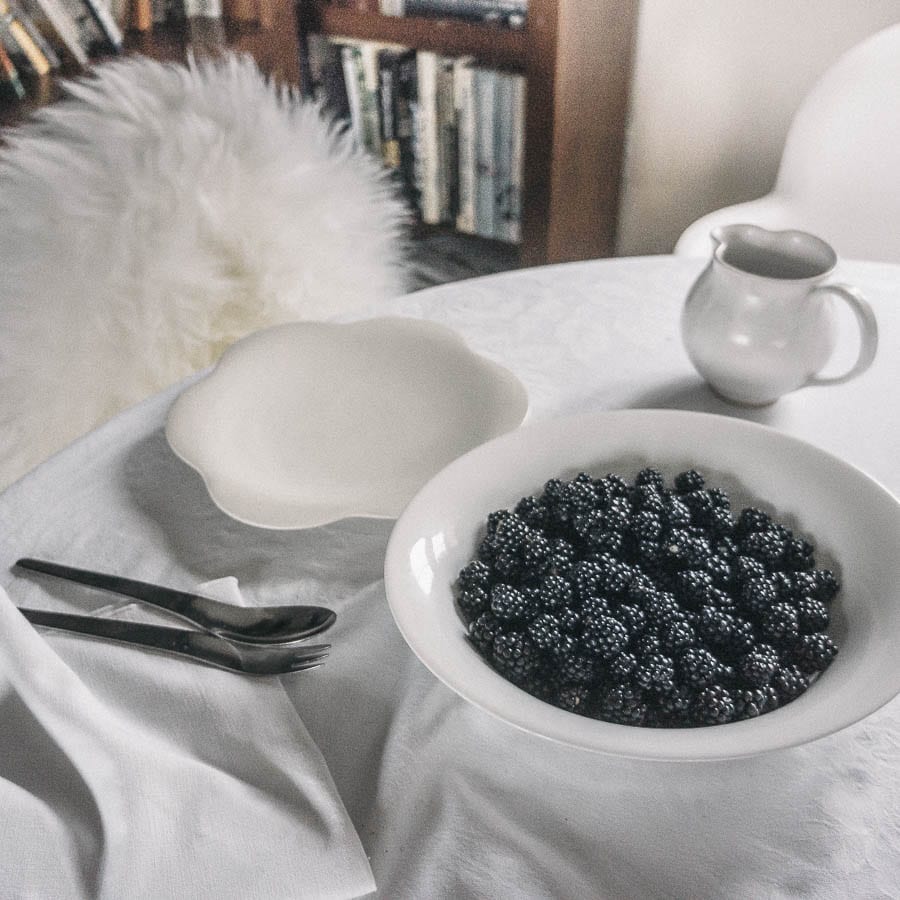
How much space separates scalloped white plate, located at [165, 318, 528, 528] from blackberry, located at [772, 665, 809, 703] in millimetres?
230

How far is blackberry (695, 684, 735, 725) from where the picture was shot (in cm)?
38

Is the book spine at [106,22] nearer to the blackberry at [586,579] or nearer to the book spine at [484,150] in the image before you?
the book spine at [484,150]

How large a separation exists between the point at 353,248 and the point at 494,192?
36.1 inches

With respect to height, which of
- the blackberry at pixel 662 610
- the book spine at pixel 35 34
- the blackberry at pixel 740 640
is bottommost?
the blackberry at pixel 740 640

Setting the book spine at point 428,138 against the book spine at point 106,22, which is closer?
the book spine at point 106,22

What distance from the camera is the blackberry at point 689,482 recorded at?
1.62ft

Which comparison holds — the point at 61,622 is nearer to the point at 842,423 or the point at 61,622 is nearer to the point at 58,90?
the point at 842,423

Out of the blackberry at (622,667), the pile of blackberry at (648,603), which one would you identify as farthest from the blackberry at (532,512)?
the blackberry at (622,667)

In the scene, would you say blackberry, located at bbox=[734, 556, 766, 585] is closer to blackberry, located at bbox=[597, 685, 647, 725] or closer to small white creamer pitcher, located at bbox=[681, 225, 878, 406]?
blackberry, located at bbox=[597, 685, 647, 725]

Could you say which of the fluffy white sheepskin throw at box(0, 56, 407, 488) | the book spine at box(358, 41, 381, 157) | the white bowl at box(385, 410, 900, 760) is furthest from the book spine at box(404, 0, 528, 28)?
the white bowl at box(385, 410, 900, 760)

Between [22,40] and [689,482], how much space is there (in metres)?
1.53

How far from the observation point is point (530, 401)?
67 centimetres

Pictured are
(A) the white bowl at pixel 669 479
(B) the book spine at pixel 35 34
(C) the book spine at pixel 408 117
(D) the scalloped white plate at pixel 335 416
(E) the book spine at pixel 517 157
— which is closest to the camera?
(A) the white bowl at pixel 669 479

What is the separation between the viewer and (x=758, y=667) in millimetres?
388
